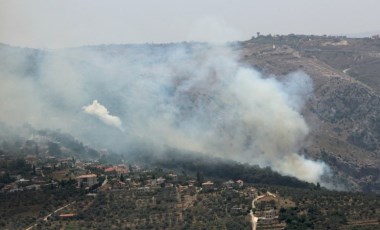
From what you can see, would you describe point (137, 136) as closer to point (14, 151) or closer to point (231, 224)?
point (14, 151)

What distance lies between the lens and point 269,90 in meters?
193

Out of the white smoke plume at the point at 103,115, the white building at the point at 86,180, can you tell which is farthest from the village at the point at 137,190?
the white smoke plume at the point at 103,115

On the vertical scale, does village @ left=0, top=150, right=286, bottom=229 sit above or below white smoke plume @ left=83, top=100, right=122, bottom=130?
below

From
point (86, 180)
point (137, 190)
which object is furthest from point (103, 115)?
point (137, 190)

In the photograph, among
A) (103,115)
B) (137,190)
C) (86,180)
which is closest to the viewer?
(137,190)

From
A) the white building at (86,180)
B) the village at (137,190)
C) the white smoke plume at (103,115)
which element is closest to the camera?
the village at (137,190)

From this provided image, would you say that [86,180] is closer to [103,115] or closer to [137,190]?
[137,190]

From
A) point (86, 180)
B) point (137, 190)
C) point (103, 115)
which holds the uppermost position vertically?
point (103, 115)

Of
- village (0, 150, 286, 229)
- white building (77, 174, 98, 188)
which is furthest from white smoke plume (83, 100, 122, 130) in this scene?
white building (77, 174, 98, 188)

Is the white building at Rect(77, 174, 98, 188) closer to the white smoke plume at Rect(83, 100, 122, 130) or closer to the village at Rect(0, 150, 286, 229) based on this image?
the village at Rect(0, 150, 286, 229)

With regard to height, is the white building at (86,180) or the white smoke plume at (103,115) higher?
the white smoke plume at (103,115)

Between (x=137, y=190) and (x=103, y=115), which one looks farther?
(x=103, y=115)

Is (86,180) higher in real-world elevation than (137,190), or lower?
higher

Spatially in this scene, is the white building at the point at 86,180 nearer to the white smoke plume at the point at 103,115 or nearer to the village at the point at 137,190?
the village at the point at 137,190
